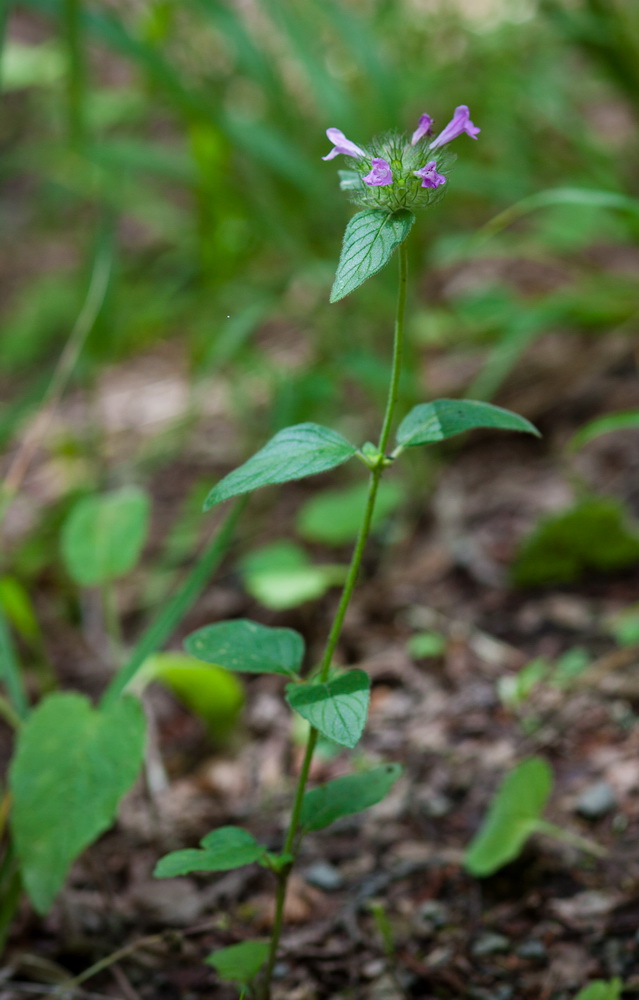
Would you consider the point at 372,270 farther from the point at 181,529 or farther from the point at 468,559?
the point at 181,529

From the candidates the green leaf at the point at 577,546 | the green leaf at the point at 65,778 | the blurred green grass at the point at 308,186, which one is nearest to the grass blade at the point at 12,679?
the green leaf at the point at 65,778

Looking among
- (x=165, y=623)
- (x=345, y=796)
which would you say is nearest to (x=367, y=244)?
(x=345, y=796)

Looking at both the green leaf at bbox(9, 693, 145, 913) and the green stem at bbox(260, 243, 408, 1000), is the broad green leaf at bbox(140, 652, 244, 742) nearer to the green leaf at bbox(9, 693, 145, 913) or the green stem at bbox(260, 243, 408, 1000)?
the green leaf at bbox(9, 693, 145, 913)

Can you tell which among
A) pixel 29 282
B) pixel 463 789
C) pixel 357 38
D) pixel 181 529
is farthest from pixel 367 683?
pixel 29 282

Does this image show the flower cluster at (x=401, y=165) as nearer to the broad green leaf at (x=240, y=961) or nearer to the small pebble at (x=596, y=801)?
the broad green leaf at (x=240, y=961)

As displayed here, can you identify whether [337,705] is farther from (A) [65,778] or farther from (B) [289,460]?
(A) [65,778]

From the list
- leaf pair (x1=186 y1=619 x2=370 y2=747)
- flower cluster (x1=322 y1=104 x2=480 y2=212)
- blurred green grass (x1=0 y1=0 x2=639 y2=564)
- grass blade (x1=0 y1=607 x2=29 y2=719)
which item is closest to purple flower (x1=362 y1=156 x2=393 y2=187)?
flower cluster (x1=322 y1=104 x2=480 y2=212)
